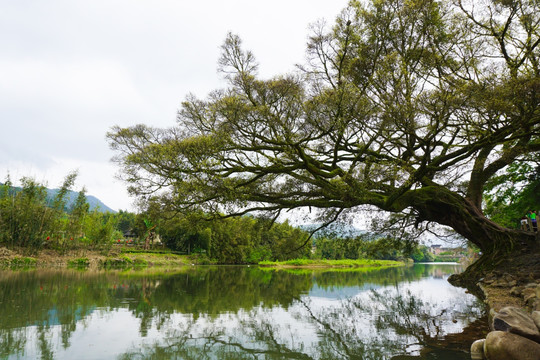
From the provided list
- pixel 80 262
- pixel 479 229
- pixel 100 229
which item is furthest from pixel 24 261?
pixel 479 229

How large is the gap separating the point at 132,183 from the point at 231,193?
334 centimetres

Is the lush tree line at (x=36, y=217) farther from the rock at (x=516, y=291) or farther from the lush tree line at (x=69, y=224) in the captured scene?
the rock at (x=516, y=291)

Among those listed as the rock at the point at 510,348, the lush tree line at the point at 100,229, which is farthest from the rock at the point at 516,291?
the lush tree line at the point at 100,229

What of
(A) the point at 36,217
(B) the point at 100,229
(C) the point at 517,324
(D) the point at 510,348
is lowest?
(D) the point at 510,348

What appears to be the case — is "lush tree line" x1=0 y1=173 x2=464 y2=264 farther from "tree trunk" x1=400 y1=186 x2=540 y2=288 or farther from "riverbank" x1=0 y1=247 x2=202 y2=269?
"tree trunk" x1=400 y1=186 x2=540 y2=288

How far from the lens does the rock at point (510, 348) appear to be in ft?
11.6

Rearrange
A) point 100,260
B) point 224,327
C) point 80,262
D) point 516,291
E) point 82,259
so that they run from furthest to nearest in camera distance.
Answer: point 100,260
point 82,259
point 80,262
point 516,291
point 224,327

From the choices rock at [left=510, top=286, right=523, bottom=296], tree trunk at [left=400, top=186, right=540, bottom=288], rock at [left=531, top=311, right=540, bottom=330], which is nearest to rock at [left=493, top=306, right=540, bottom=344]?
rock at [left=531, top=311, right=540, bottom=330]

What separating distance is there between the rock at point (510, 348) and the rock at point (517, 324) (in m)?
0.14

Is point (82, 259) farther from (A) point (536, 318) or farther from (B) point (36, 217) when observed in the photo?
(A) point (536, 318)

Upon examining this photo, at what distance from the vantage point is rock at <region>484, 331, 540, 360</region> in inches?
139

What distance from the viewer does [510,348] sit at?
3600mm

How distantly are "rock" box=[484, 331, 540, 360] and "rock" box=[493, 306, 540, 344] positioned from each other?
0.14 m

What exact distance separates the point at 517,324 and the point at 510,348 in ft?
1.40
